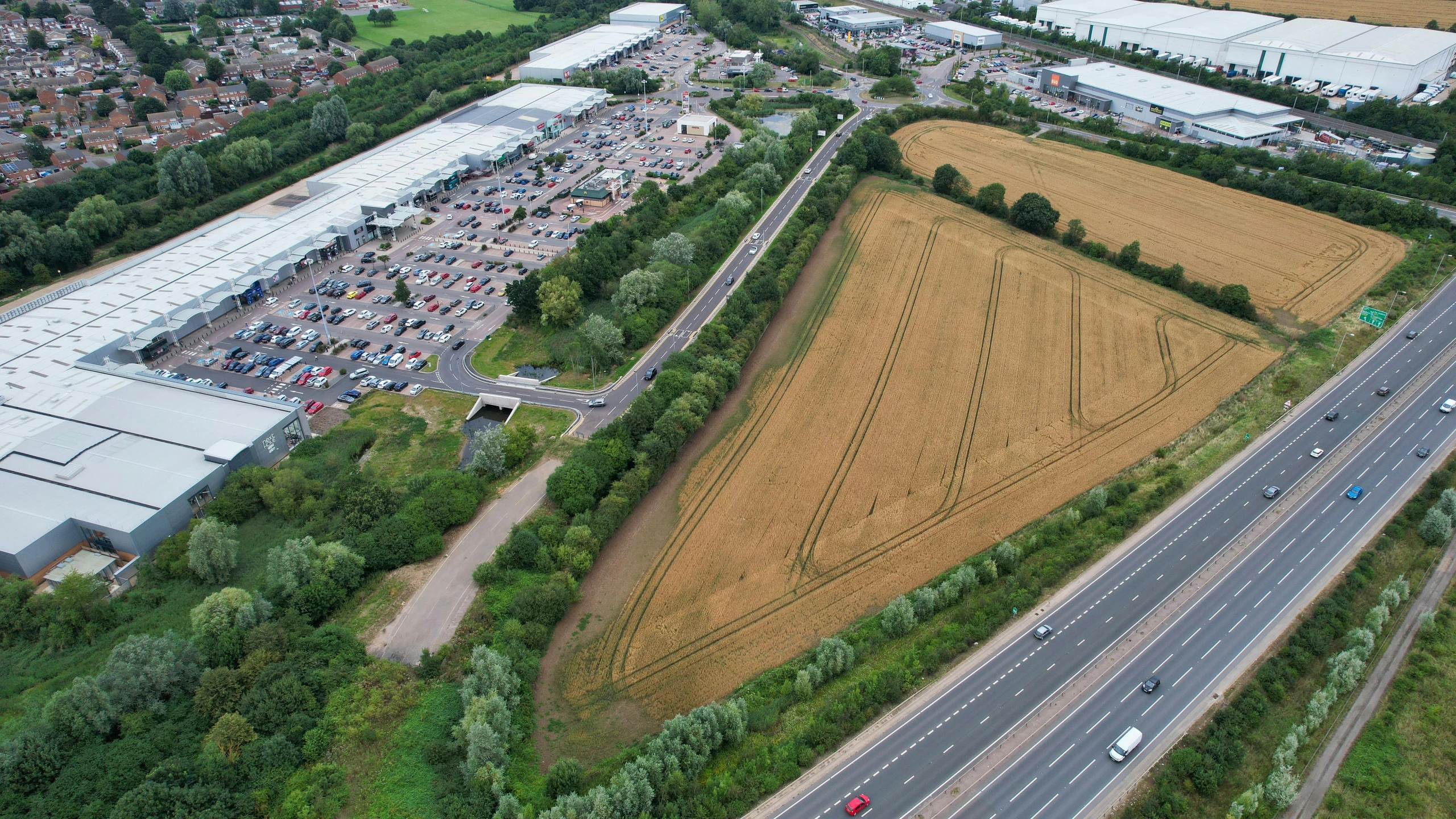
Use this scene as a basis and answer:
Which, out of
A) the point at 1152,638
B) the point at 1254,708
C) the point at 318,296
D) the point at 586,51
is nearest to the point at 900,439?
the point at 1152,638

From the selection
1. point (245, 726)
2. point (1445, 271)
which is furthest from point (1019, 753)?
point (1445, 271)

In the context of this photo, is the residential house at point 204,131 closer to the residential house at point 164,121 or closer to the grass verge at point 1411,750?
the residential house at point 164,121

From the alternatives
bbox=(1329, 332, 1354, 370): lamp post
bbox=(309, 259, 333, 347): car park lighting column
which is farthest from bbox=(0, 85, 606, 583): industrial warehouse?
bbox=(1329, 332, 1354, 370): lamp post

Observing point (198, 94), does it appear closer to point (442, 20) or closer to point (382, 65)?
point (382, 65)

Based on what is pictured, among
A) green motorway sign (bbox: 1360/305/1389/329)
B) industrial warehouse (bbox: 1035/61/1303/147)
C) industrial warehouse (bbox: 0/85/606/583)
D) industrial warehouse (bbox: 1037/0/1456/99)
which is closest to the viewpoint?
industrial warehouse (bbox: 0/85/606/583)

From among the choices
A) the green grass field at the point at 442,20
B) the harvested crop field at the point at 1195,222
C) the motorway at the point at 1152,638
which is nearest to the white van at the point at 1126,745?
the motorway at the point at 1152,638

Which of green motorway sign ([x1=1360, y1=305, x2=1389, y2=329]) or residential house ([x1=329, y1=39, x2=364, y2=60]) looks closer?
green motorway sign ([x1=1360, y1=305, x2=1389, y2=329])

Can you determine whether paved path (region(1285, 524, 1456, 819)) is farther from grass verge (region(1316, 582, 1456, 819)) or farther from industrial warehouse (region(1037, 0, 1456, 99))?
industrial warehouse (region(1037, 0, 1456, 99))
